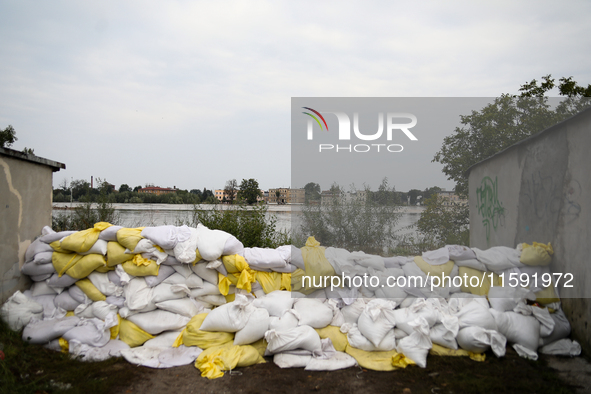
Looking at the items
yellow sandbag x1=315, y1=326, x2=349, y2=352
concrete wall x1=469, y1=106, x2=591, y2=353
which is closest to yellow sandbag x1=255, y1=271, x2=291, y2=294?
yellow sandbag x1=315, y1=326, x2=349, y2=352

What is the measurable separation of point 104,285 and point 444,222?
4.32 meters

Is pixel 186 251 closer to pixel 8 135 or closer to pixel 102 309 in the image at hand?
pixel 102 309

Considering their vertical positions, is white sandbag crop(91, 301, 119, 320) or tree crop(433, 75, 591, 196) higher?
tree crop(433, 75, 591, 196)

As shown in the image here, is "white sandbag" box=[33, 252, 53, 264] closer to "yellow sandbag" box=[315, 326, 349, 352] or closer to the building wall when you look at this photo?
the building wall

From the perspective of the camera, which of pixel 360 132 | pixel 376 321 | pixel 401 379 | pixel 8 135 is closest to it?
pixel 401 379

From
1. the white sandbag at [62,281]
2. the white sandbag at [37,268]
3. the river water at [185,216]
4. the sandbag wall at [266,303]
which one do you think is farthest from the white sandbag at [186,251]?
the river water at [185,216]

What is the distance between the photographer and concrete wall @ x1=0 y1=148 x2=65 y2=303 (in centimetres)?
305

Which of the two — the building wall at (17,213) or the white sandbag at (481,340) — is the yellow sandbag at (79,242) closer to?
the building wall at (17,213)

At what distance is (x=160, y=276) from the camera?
3123 mm

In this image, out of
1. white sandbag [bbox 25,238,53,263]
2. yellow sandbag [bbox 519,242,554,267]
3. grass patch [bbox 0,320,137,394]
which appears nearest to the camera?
grass patch [bbox 0,320,137,394]

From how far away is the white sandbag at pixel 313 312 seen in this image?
2.92 meters

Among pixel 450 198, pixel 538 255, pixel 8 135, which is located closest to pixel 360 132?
pixel 450 198

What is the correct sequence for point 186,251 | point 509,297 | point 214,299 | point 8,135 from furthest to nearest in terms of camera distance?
point 8,135 < point 214,299 < point 186,251 < point 509,297

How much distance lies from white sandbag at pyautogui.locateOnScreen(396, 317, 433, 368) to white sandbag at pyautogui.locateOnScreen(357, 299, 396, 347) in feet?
0.52
